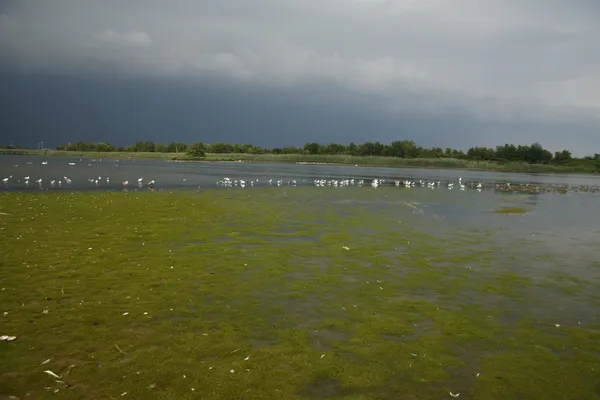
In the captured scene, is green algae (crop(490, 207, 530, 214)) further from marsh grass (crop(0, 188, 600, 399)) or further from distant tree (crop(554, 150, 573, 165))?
distant tree (crop(554, 150, 573, 165))

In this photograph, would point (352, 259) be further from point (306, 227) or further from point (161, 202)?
point (161, 202)

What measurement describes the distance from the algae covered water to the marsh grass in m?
0.04

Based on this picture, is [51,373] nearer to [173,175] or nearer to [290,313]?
[290,313]

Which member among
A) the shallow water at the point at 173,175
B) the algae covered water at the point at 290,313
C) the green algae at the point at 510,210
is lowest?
the algae covered water at the point at 290,313

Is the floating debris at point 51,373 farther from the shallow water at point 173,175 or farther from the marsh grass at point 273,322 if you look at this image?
the shallow water at point 173,175

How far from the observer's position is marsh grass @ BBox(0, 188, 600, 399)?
6.24m

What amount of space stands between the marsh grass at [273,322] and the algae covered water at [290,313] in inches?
1.5

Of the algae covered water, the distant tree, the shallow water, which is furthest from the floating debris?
the distant tree

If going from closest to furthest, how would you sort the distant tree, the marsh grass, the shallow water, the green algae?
the marsh grass
the green algae
the shallow water
the distant tree

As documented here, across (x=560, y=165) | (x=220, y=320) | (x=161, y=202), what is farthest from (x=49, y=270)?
(x=560, y=165)

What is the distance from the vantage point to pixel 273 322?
851 cm

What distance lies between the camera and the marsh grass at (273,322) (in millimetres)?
6242

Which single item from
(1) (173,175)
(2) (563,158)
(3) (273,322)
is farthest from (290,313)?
(2) (563,158)

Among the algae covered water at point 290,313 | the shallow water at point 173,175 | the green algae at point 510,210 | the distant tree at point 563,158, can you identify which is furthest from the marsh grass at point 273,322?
the distant tree at point 563,158
